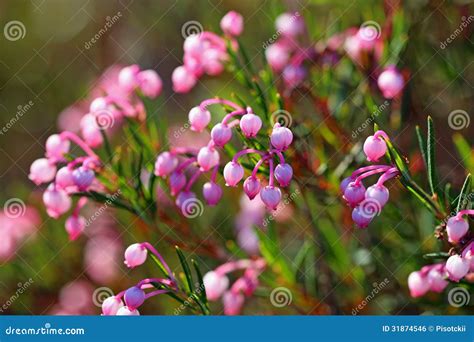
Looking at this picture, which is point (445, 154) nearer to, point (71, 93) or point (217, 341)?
point (217, 341)

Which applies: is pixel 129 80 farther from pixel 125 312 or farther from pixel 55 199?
pixel 125 312

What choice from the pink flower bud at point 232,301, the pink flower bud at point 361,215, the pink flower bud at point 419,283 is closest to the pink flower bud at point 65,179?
the pink flower bud at point 232,301

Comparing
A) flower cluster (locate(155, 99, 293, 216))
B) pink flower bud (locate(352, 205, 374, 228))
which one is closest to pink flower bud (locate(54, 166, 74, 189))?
flower cluster (locate(155, 99, 293, 216))

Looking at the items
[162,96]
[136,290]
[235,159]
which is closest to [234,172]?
[235,159]

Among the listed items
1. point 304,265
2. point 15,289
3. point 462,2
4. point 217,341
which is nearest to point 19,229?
point 15,289

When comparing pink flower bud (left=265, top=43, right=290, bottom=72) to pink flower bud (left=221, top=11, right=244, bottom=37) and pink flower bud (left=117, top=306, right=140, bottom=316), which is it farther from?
pink flower bud (left=117, top=306, right=140, bottom=316)

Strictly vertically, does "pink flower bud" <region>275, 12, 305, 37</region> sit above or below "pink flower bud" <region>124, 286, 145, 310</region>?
above
